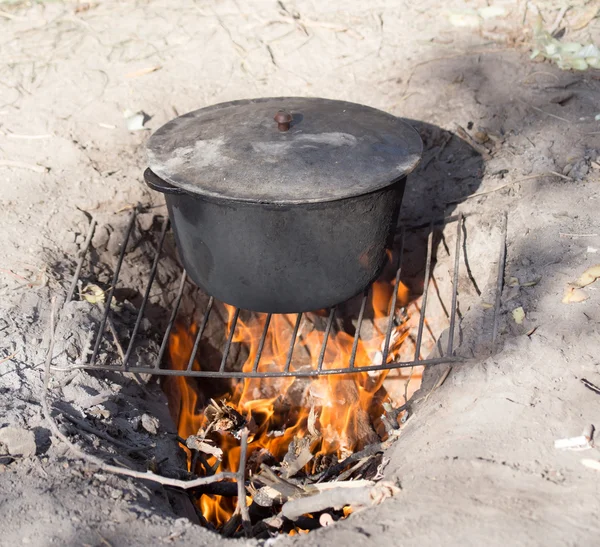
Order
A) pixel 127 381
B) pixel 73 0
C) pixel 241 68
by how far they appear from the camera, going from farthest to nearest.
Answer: pixel 73 0, pixel 241 68, pixel 127 381

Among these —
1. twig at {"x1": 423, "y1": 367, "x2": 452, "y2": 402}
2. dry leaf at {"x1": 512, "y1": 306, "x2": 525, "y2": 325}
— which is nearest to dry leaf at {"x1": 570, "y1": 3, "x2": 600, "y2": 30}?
dry leaf at {"x1": 512, "y1": 306, "x2": 525, "y2": 325}

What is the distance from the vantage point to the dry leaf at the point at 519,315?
94.4 inches

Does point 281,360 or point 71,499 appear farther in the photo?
point 281,360

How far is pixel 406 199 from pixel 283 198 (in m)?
1.47

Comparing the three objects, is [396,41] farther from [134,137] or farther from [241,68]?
[134,137]

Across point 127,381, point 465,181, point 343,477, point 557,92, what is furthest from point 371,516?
point 557,92

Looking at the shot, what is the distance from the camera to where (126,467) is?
2.00m

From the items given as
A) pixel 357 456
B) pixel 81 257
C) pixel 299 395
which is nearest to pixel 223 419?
pixel 299 395

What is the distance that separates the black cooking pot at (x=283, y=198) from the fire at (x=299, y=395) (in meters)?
0.71

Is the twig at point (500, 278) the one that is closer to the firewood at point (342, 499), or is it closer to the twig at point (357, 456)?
the twig at point (357, 456)

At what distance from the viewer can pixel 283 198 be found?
2055 mm

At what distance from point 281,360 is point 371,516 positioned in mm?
1568

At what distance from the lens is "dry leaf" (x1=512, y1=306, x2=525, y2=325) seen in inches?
94.4

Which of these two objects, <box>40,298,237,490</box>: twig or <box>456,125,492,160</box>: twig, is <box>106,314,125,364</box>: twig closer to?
<box>40,298,237,490</box>: twig
